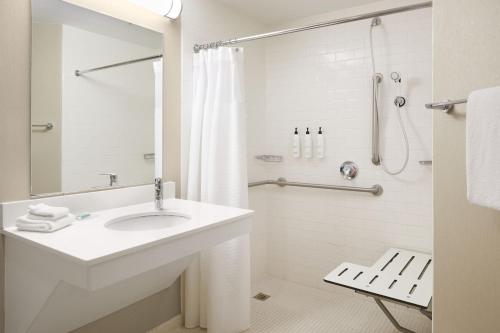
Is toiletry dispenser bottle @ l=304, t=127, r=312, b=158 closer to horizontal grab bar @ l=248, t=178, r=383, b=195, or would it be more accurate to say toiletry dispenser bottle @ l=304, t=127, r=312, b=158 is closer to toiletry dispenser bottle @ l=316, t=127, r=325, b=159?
toiletry dispenser bottle @ l=316, t=127, r=325, b=159

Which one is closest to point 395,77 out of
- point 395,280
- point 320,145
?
point 320,145

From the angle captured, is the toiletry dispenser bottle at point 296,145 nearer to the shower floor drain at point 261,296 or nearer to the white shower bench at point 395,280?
the white shower bench at point 395,280

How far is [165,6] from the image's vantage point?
2033 mm

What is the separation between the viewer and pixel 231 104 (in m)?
2.18

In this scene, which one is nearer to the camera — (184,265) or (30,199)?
(30,199)

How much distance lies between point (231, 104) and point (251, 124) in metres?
0.77

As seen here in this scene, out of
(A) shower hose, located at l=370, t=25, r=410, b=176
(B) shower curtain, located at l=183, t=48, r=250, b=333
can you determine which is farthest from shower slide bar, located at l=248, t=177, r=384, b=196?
(B) shower curtain, located at l=183, t=48, r=250, b=333

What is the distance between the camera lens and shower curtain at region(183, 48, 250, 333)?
2.11 meters

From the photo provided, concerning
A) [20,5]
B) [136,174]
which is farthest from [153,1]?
[136,174]

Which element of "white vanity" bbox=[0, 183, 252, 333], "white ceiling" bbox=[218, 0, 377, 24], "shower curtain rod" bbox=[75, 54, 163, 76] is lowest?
"white vanity" bbox=[0, 183, 252, 333]

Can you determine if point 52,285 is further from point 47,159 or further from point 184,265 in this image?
point 184,265

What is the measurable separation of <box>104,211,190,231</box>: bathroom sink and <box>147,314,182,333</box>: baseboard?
2.56 feet

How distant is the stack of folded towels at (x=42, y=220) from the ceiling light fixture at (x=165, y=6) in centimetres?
124

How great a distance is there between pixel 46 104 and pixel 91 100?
236 mm
